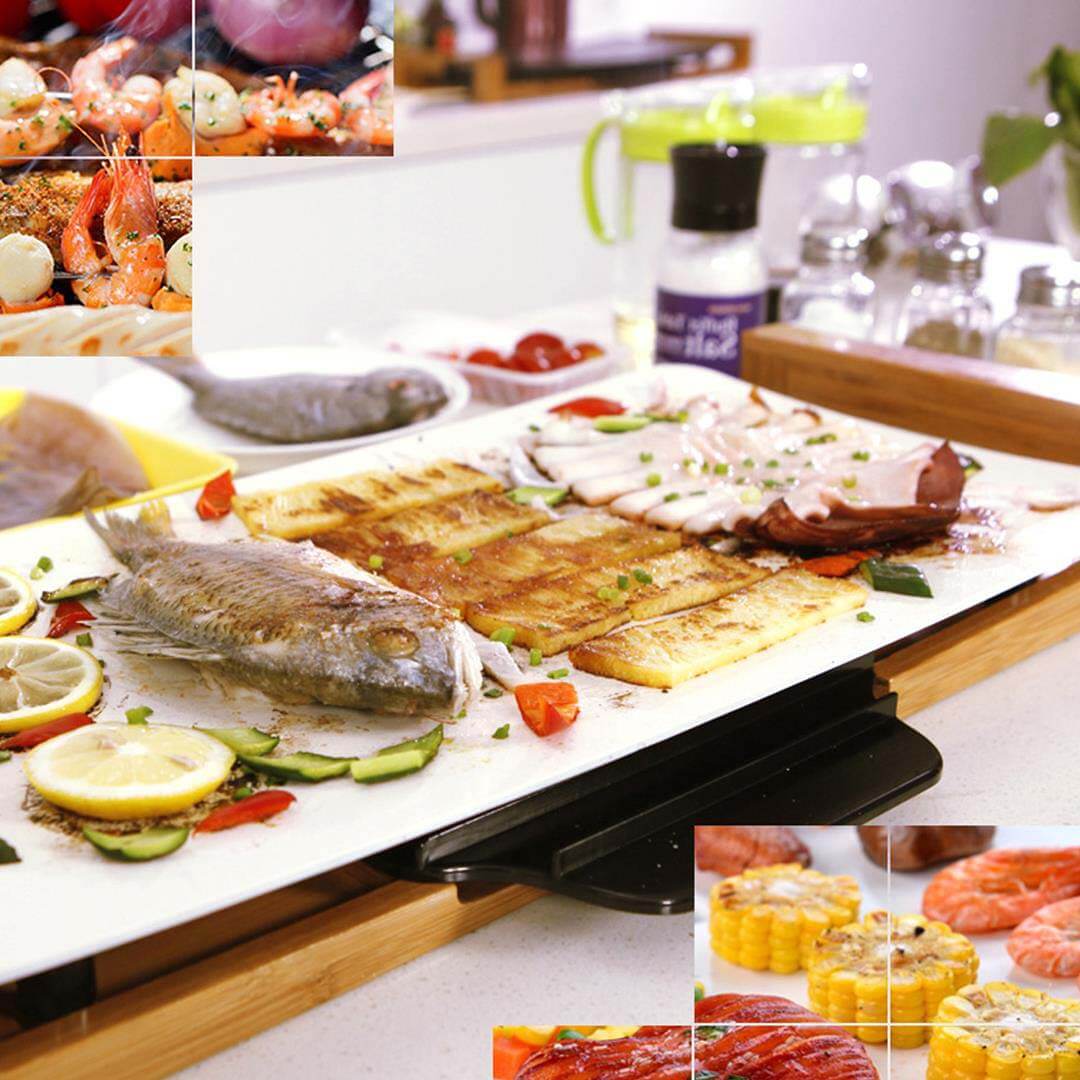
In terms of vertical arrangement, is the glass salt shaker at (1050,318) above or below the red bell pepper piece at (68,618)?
above

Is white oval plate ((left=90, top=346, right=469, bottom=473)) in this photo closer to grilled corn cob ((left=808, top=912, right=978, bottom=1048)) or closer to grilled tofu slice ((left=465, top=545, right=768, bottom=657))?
grilled tofu slice ((left=465, top=545, right=768, bottom=657))

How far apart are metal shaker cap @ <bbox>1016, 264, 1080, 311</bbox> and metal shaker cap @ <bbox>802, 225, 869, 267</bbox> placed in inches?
16.2

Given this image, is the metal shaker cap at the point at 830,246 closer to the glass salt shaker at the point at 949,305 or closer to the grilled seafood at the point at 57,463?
the glass salt shaker at the point at 949,305

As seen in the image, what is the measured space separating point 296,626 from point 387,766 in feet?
0.59

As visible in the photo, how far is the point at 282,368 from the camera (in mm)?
2348

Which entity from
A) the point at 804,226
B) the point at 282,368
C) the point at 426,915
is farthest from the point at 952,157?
the point at 426,915

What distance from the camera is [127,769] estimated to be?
3.82ft

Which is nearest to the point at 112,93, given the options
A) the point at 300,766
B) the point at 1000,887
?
the point at 300,766

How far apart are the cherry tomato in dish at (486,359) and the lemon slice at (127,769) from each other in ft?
4.23

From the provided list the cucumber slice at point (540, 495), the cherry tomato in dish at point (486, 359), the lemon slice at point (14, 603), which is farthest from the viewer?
the cherry tomato in dish at point (486, 359)

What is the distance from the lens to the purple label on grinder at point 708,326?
91.7 inches

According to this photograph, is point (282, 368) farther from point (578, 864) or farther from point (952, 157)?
point (952, 157)

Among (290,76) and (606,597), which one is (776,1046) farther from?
(290,76)

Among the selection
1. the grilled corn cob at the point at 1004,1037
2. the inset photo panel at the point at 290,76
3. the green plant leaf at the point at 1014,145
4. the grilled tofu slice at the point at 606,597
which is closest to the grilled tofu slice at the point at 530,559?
the grilled tofu slice at the point at 606,597
